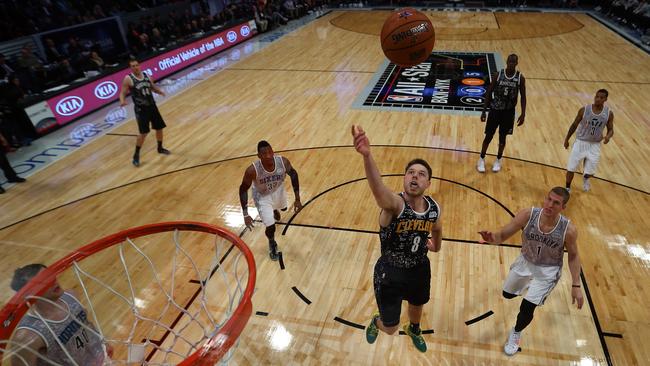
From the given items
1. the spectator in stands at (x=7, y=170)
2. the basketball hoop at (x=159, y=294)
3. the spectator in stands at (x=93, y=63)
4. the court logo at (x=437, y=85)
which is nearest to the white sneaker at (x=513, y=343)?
the basketball hoop at (x=159, y=294)

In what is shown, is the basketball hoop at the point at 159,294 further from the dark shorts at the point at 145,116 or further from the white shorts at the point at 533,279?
the dark shorts at the point at 145,116

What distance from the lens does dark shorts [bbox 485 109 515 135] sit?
581 cm

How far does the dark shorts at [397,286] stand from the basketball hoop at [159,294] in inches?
37.5

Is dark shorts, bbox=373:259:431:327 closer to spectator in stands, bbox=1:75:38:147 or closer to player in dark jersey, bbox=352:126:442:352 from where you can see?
player in dark jersey, bbox=352:126:442:352

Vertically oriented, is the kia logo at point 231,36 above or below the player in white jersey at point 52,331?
below

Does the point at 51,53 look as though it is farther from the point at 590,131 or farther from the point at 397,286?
the point at 590,131

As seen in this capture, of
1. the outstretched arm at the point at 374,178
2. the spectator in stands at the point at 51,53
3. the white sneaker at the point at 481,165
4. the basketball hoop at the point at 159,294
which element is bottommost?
the white sneaker at the point at 481,165

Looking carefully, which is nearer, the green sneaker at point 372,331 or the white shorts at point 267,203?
the green sneaker at point 372,331

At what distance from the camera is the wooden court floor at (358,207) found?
371 centimetres

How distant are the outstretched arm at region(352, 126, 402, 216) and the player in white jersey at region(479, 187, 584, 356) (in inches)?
45.0

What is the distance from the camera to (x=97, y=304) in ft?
14.0

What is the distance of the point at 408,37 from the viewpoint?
186 inches

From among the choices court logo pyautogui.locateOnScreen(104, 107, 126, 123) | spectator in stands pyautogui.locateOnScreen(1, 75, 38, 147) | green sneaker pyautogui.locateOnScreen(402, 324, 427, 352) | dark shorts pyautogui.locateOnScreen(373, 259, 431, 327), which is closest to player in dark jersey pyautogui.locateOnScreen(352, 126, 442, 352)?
dark shorts pyautogui.locateOnScreen(373, 259, 431, 327)

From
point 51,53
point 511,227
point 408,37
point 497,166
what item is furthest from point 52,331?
point 51,53
